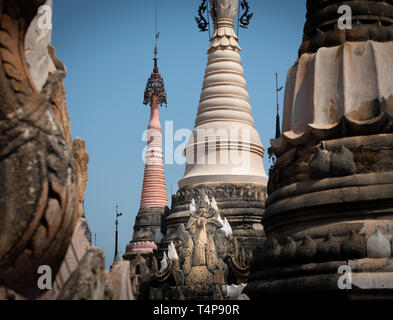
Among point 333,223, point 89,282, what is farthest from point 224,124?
point 89,282

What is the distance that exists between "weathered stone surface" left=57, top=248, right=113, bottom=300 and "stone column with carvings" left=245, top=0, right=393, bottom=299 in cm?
392

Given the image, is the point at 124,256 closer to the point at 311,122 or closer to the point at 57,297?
the point at 311,122

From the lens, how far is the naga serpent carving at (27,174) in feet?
11.1

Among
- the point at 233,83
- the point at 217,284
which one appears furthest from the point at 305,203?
the point at 233,83

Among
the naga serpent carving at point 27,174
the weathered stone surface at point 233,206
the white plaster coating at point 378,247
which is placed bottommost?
the naga serpent carving at point 27,174

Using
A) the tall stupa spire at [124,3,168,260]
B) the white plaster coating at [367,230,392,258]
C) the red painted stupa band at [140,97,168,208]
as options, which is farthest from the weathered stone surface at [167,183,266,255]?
the white plaster coating at [367,230,392,258]

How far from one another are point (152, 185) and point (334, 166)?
813 inches

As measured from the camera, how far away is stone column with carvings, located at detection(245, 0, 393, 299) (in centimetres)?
715

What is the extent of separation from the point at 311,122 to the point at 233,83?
14.7 meters

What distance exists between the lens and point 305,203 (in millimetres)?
7695

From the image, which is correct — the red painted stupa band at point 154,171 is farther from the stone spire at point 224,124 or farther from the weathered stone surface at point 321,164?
the weathered stone surface at point 321,164

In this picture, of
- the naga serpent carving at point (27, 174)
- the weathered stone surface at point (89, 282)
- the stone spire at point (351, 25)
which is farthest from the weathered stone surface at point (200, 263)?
the naga serpent carving at point (27, 174)

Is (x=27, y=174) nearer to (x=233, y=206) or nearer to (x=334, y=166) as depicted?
(x=334, y=166)

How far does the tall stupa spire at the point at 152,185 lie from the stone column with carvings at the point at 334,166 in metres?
15.9
